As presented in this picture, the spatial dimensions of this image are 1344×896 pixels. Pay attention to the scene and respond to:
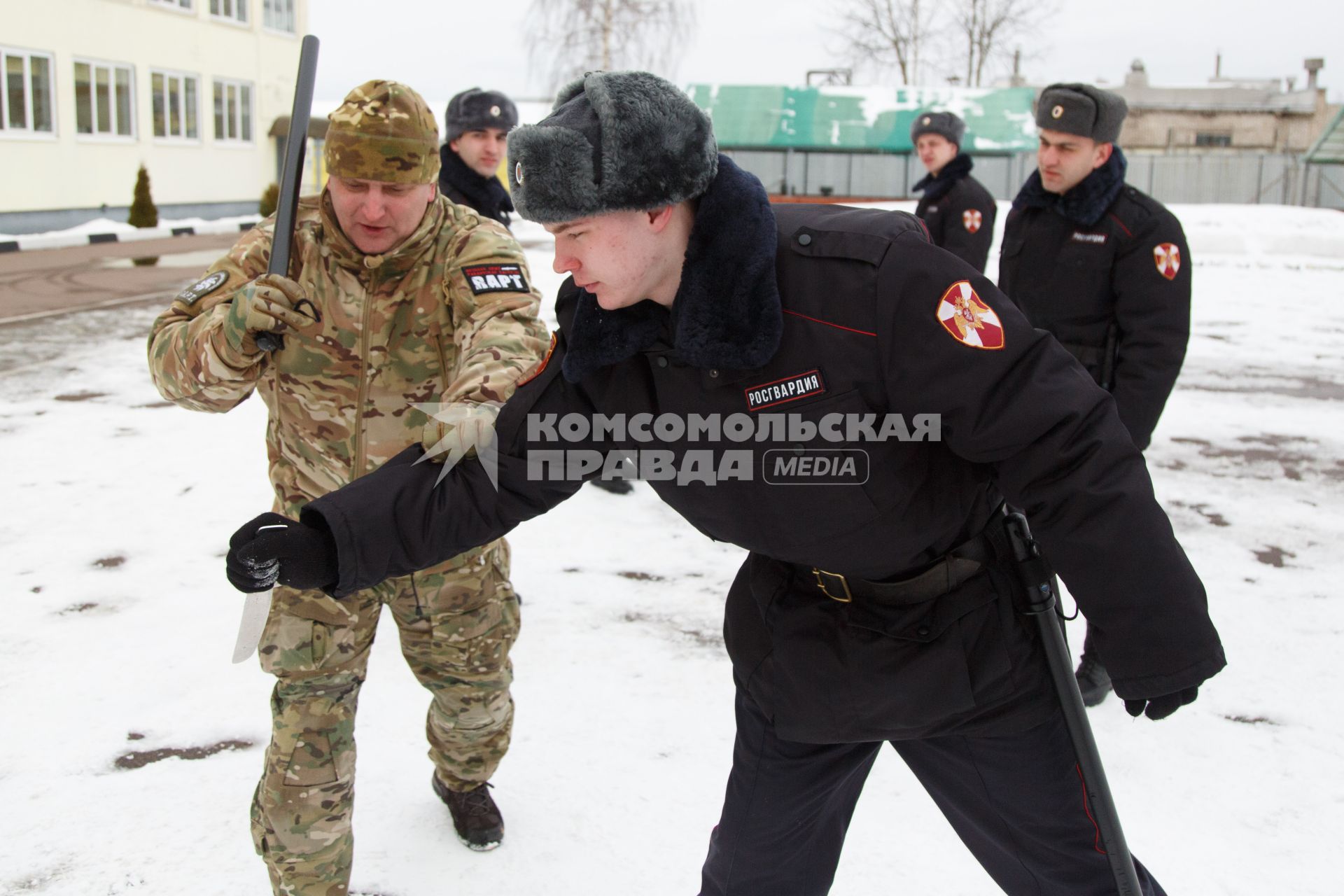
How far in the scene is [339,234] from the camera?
239 cm

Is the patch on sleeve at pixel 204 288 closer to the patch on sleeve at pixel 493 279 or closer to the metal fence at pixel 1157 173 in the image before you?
the patch on sleeve at pixel 493 279

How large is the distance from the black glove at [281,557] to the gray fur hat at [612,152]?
656 mm

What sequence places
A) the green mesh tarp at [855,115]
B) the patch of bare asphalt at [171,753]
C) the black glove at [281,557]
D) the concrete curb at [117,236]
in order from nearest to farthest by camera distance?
the black glove at [281,557] < the patch of bare asphalt at [171,753] < the concrete curb at [117,236] < the green mesh tarp at [855,115]

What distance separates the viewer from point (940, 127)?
232 inches

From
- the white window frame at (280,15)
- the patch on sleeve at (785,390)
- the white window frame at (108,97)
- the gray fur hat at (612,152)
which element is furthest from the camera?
the white window frame at (280,15)

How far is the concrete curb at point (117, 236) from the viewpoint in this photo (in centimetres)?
1703

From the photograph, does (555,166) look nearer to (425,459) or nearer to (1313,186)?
(425,459)

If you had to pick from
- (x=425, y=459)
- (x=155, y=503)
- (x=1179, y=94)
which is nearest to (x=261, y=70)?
(x=155, y=503)

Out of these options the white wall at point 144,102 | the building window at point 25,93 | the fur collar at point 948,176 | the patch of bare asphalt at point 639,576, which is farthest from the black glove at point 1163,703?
the building window at point 25,93

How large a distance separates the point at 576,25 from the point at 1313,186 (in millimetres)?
Result: 18733

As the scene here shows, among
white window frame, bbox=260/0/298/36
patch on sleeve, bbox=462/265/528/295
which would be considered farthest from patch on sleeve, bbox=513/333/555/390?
white window frame, bbox=260/0/298/36

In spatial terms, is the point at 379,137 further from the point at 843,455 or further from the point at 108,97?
the point at 108,97

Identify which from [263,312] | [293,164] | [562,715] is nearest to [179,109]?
[562,715]

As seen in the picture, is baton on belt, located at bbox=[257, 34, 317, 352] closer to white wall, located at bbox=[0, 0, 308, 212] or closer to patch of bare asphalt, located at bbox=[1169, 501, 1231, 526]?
patch of bare asphalt, located at bbox=[1169, 501, 1231, 526]
